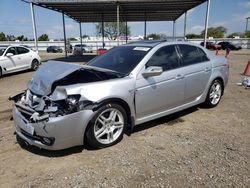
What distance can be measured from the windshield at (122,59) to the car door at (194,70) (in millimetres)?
926

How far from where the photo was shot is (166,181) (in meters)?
2.69

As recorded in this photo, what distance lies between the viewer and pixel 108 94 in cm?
327

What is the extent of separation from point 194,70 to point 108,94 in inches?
85.7

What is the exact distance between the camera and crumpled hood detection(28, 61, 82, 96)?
3248 millimetres

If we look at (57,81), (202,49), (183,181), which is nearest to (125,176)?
(183,181)

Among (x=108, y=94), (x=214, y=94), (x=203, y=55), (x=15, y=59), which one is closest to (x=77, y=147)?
(x=108, y=94)

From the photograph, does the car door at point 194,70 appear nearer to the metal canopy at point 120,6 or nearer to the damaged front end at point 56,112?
the damaged front end at point 56,112

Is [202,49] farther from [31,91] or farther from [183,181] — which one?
[31,91]

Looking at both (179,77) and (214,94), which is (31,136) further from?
(214,94)

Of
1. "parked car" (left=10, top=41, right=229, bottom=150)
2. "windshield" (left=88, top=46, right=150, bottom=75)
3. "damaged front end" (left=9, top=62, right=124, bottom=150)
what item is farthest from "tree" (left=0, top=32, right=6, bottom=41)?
A: "damaged front end" (left=9, top=62, right=124, bottom=150)

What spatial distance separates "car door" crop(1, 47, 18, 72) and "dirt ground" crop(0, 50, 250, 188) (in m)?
6.96

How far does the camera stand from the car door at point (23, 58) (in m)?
11.3

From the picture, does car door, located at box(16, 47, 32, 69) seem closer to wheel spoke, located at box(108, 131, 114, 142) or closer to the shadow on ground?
the shadow on ground

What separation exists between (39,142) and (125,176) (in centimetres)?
124
